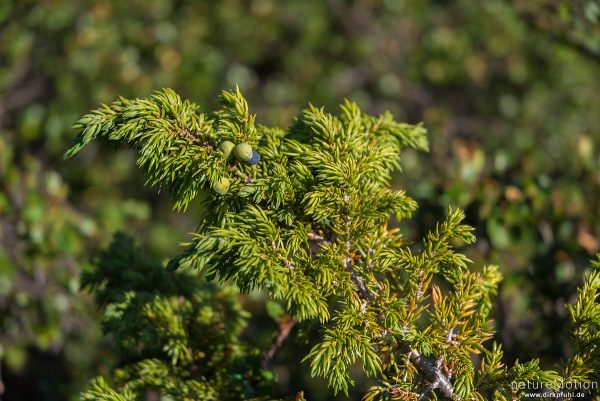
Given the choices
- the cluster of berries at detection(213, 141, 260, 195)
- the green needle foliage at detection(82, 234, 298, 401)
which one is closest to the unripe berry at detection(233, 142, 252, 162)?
the cluster of berries at detection(213, 141, 260, 195)

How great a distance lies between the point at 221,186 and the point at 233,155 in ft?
0.22

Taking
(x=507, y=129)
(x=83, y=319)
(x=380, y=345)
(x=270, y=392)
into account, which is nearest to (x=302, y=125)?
(x=380, y=345)

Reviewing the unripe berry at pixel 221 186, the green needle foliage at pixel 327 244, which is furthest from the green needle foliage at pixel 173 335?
the unripe berry at pixel 221 186

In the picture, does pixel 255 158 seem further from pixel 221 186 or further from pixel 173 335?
pixel 173 335

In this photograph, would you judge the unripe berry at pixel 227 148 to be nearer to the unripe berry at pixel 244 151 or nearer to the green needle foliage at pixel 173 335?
the unripe berry at pixel 244 151

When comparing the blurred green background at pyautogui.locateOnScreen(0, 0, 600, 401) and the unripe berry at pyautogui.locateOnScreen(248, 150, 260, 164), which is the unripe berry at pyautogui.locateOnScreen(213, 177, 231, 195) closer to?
the unripe berry at pyautogui.locateOnScreen(248, 150, 260, 164)

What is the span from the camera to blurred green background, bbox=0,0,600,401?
2.15 meters

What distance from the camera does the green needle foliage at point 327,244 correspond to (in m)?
1.03

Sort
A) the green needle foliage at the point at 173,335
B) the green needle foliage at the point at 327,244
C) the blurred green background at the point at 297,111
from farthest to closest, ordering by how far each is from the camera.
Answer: the blurred green background at the point at 297,111, the green needle foliage at the point at 173,335, the green needle foliage at the point at 327,244

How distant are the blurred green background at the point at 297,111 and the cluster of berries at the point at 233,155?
3.35 feet

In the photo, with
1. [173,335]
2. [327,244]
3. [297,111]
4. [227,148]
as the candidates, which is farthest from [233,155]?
[297,111]

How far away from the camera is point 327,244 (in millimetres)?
1110

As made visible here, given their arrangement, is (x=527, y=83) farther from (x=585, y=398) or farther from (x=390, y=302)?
(x=390, y=302)

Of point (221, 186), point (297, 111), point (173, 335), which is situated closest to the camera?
point (221, 186)
